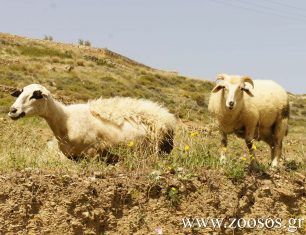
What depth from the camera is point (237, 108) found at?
10.4 metres

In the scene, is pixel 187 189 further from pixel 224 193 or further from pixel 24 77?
pixel 24 77

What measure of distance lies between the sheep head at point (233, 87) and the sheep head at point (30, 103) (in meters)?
3.46

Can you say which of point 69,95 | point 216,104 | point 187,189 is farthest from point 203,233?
point 69,95

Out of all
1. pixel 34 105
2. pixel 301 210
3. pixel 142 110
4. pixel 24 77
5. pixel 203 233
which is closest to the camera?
pixel 203 233

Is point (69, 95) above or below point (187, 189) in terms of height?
below

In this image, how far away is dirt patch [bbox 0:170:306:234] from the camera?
19.7 ft

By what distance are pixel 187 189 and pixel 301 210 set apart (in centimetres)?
185

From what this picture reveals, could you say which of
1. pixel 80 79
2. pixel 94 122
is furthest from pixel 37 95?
pixel 80 79

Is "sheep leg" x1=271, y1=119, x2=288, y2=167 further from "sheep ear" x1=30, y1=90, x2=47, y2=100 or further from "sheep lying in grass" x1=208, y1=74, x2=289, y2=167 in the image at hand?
"sheep ear" x1=30, y1=90, x2=47, y2=100

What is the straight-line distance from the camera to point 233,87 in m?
10.5

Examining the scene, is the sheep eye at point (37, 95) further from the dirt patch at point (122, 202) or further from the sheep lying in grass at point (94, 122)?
the dirt patch at point (122, 202)

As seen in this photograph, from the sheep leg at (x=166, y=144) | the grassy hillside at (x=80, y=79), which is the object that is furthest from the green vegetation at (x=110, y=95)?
the sheep leg at (x=166, y=144)

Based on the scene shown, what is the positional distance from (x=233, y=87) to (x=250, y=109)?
0.58 metres

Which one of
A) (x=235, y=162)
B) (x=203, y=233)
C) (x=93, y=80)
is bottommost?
(x=93, y=80)
